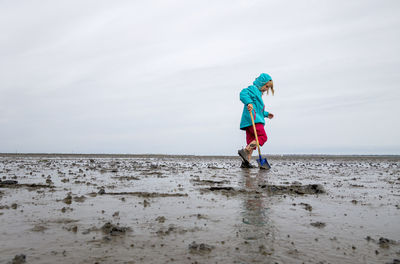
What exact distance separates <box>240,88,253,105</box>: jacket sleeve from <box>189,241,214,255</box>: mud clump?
9.11 meters

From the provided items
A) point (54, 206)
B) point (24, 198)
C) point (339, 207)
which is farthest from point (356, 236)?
point (24, 198)

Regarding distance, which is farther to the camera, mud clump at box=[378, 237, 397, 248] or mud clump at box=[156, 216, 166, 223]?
mud clump at box=[156, 216, 166, 223]

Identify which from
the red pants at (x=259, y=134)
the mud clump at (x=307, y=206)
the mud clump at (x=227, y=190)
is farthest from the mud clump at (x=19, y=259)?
the red pants at (x=259, y=134)

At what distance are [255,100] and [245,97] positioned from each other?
1.66 feet

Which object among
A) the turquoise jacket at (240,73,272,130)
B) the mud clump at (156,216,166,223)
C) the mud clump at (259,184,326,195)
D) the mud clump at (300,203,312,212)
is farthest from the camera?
the turquoise jacket at (240,73,272,130)

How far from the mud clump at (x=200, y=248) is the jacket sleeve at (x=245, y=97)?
9113 mm

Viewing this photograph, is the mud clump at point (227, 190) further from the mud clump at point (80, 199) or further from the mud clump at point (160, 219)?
the mud clump at point (80, 199)

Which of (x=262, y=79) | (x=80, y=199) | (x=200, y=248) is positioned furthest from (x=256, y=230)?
(x=262, y=79)

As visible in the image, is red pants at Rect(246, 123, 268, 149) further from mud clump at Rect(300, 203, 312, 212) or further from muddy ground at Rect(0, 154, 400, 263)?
mud clump at Rect(300, 203, 312, 212)

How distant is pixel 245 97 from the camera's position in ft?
37.7

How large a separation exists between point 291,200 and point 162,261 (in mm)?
3159

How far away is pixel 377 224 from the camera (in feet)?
11.5

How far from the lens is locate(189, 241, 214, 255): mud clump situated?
8.38 ft

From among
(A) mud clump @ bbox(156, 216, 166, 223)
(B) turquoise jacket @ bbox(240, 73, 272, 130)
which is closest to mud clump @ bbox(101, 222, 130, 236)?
(A) mud clump @ bbox(156, 216, 166, 223)
